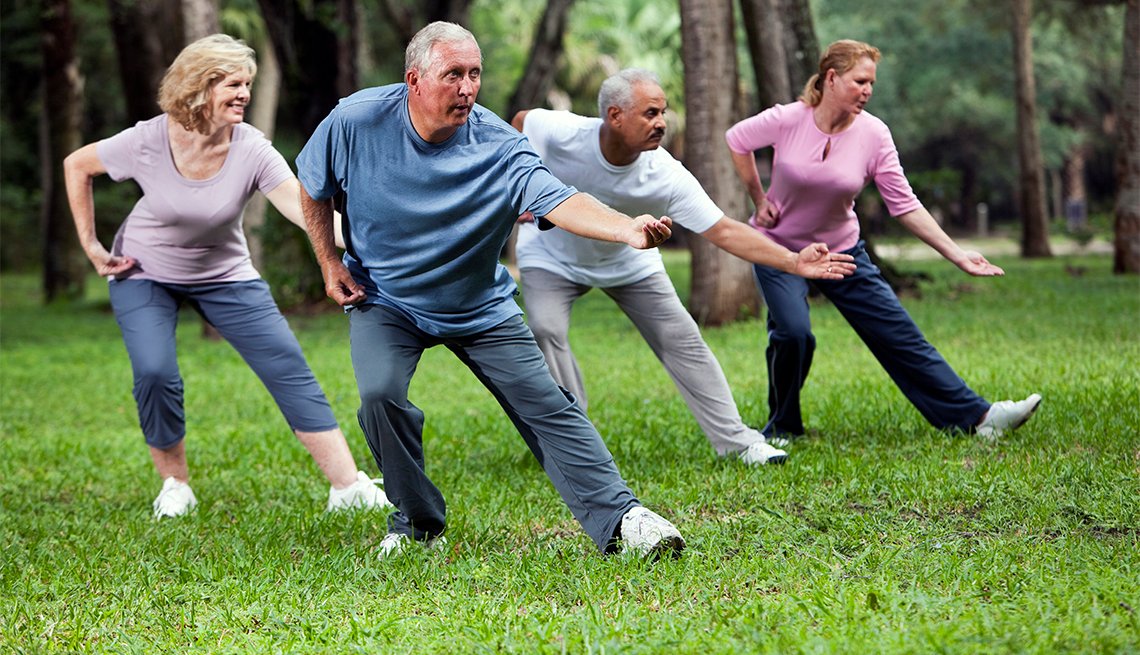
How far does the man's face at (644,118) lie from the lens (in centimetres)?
617

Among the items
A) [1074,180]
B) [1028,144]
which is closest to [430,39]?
[1028,144]

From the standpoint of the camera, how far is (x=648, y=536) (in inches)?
200

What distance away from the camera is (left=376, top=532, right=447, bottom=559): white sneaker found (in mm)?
5488

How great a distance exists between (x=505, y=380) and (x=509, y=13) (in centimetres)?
4813

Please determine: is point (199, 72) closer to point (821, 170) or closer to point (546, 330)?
point (546, 330)

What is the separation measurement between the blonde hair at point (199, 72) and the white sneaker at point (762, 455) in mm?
3071

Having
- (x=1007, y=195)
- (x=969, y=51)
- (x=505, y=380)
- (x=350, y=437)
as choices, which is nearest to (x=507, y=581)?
(x=505, y=380)

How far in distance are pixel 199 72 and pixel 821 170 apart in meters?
3.09

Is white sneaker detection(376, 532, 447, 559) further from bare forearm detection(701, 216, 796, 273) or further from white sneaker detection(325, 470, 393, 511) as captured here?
bare forearm detection(701, 216, 796, 273)

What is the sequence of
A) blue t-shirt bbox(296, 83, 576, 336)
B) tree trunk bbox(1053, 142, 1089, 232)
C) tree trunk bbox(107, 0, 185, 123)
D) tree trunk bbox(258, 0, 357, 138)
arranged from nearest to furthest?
1. blue t-shirt bbox(296, 83, 576, 336)
2. tree trunk bbox(258, 0, 357, 138)
3. tree trunk bbox(107, 0, 185, 123)
4. tree trunk bbox(1053, 142, 1089, 232)

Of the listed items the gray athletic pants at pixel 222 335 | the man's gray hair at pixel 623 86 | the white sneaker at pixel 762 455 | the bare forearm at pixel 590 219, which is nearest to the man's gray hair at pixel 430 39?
the bare forearm at pixel 590 219

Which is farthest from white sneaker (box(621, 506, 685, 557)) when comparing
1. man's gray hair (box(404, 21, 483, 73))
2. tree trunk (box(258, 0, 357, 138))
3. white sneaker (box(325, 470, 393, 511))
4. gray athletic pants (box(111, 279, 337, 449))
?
tree trunk (box(258, 0, 357, 138))

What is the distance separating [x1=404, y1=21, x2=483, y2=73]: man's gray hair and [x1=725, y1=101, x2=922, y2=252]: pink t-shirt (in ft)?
8.86

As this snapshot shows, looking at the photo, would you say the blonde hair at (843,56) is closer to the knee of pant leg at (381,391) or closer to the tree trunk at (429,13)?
the knee of pant leg at (381,391)
